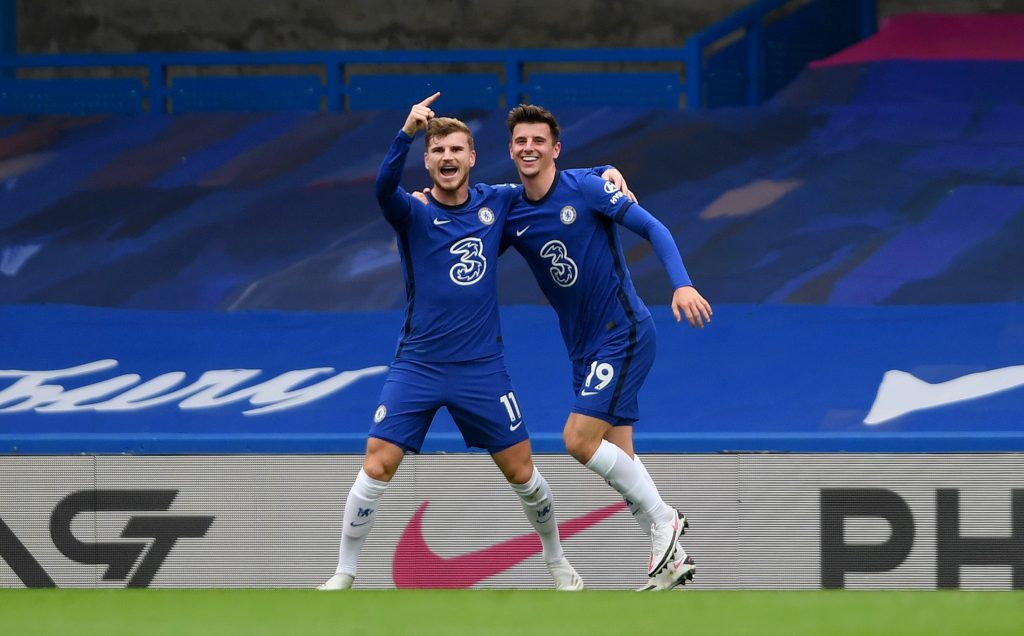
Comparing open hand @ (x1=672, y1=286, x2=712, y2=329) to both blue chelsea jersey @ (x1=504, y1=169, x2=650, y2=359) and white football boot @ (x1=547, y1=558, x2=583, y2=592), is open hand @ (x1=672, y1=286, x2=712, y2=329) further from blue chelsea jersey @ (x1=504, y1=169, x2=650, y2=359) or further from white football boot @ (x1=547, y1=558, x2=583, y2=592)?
white football boot @ (x1=547, y1=558, x2=583, y2=592)

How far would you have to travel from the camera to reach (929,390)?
31.9 ft

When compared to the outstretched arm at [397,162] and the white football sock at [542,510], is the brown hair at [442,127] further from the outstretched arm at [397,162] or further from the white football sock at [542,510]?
the white football sock at [542,510]

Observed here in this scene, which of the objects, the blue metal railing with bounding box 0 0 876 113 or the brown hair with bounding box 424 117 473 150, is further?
the blue metal railing with bounding box 0 0 876 113

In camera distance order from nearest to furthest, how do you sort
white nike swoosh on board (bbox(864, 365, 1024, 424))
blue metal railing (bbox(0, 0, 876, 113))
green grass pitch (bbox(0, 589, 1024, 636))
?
green grass pitch (bbox(0, 589, 1024, 636))
white nike swoosh on board (bbox(864, 365, 1024, 424))
blue metal railing (bbox(0, 0, 876, 113))

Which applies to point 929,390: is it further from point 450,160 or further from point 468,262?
point 450,160

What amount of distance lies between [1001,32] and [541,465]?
857cm

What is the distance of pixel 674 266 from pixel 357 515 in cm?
151

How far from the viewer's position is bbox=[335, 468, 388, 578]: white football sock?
5898 mm

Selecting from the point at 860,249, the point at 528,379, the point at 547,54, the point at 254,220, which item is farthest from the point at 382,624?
the point at 547,54

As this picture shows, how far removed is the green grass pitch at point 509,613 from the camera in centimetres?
424

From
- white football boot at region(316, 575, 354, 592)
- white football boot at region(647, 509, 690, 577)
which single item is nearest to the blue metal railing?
white football boot at region(647, 509, 690, 577)

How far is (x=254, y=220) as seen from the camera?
12.6m

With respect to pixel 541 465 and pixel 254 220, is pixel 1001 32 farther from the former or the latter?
pixel 541 465

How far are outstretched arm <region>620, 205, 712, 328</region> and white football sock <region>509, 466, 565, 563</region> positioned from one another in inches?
34.1
